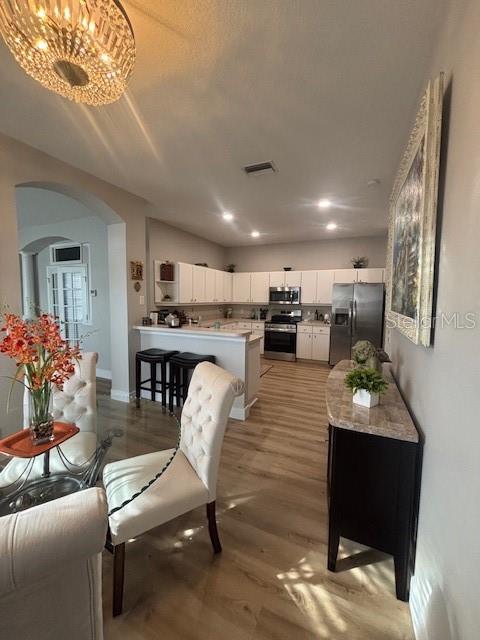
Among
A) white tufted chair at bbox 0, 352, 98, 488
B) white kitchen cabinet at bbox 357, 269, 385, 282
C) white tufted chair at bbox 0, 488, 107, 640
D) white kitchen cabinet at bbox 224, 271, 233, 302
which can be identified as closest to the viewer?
white tufted chair at bbox 0, 488, 107, 640

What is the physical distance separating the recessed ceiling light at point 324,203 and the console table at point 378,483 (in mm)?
3172

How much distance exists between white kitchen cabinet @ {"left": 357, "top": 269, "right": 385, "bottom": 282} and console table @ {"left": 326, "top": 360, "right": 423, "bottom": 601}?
15.4 feet

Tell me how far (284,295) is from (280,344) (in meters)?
1.17

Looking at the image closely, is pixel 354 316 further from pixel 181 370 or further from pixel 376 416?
pixel 376 416

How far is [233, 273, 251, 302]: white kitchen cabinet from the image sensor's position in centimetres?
671

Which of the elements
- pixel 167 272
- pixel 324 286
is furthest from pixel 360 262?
pixel 167 272

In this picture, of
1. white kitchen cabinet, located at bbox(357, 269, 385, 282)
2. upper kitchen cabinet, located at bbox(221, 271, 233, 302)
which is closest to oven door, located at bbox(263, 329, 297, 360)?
upper kitchen cabinet, located at bbox(221, 271, 233, 302)

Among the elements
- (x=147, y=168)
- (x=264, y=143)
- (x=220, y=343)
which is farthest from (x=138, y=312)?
(x=264, y=143)

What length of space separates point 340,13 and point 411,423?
2.05m

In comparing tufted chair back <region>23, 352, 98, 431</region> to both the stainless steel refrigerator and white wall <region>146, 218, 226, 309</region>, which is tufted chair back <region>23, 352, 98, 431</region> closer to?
white wall <region>146, 218, 226, 309</region>

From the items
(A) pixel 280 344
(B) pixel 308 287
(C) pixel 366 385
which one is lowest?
(A) pixel 280 344

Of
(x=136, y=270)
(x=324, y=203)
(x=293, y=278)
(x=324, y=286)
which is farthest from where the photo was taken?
(x=293, y=278)

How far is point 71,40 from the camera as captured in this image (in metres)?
1.12

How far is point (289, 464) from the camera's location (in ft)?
7.67
